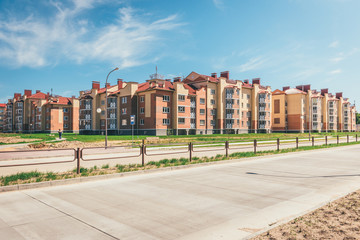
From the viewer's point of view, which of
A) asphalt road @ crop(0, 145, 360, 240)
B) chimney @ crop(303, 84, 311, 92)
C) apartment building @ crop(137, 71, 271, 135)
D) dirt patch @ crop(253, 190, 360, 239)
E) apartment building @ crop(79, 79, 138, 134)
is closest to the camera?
dirt patch @ crop(253, 190, 360, 239)

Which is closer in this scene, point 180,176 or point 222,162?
point 180,176

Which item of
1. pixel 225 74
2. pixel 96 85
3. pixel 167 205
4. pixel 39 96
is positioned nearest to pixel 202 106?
pixel 225 74

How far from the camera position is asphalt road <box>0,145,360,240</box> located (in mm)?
4684

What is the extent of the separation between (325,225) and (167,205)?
3182 mm

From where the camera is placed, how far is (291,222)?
16.1 ft

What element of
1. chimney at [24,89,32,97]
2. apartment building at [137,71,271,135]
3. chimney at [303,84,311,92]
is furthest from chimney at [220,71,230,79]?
chimney at [24,89,32,97]

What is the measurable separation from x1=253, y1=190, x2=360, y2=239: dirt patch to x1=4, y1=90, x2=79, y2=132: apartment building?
87589 mm

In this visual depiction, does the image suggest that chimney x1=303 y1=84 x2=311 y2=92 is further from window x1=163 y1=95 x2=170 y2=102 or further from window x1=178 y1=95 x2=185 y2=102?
window x1=163 y1=95 x2=170 y2=102

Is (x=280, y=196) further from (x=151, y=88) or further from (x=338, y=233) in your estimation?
(x=151, y=88)

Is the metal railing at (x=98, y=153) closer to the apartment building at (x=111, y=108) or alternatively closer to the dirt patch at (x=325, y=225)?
the dirt patch at (x=325, y=225)

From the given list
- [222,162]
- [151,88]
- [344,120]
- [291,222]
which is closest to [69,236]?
[291,222]

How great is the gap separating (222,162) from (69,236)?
33.1ft

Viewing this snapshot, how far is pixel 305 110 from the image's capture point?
270ft

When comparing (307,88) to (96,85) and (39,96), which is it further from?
(39,96)
